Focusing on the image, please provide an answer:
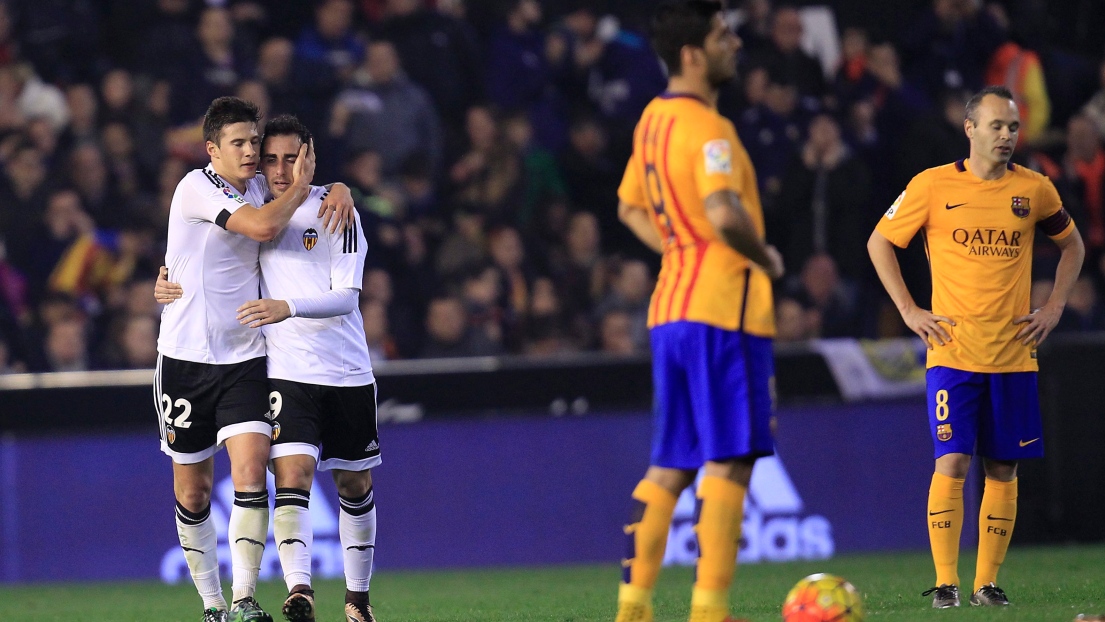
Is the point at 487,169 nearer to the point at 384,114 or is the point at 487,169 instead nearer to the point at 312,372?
the point at 384,114

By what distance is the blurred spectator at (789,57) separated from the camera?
1343 centimetres

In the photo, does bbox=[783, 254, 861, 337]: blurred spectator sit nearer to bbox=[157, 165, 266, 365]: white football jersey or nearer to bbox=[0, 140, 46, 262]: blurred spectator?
bbox=[0, 140, 46, 262]: blurred spectator

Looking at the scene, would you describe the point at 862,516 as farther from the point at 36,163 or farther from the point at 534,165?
the point at 36,163

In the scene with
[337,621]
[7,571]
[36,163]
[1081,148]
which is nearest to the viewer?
[337,621]

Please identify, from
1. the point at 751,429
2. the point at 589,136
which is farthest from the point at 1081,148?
the point at 751,429

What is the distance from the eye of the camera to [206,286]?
6176mm

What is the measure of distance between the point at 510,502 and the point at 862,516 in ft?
8.37

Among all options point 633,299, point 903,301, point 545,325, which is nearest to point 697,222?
point 903,301

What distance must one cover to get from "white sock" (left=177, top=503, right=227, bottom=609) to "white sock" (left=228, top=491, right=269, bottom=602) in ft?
1.23

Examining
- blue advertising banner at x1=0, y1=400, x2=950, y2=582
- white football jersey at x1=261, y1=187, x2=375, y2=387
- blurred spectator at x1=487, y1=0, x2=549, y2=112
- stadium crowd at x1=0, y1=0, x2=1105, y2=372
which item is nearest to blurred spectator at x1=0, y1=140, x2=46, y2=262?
stadium crowd at x1=0, y1=0, x2=1105, y2=372

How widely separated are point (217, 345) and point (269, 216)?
25.4 inches

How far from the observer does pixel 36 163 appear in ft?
39.1

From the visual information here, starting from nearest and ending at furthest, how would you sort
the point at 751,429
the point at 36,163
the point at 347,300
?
1. the point at 751,429
2. the point at 347,300
3. the point at 36,163

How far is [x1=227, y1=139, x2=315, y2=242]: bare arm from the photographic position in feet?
19.4
